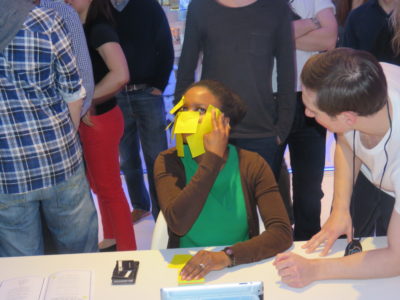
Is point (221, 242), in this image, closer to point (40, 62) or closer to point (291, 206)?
point (40, 62)

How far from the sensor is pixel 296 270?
1.39 meters

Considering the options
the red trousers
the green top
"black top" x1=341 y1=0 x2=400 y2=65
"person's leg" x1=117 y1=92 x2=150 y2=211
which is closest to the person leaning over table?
the green top

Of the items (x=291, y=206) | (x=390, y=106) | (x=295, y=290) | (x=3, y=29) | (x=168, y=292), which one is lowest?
(x=291, y=206)

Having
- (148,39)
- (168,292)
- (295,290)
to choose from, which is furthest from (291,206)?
(168,292)

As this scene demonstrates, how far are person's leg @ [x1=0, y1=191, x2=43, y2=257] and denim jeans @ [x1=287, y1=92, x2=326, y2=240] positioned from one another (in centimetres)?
132

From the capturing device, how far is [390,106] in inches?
55.0

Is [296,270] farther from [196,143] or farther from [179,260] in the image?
[196,143]

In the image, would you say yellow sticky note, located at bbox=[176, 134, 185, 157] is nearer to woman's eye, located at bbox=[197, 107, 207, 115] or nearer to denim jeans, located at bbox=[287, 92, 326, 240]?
woman's eye, located at bbox=[197, 107, 207, 115]

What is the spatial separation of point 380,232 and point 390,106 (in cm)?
75

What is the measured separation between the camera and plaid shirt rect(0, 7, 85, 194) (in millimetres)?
1679

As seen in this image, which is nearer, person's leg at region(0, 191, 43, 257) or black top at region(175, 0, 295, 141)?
person's leg at region(0, 191, 43, 257)

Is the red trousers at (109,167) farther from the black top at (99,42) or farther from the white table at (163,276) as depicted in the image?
the white table at (163,276)

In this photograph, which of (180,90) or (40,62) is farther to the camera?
(180,90)

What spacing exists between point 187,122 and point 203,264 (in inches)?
19.0
